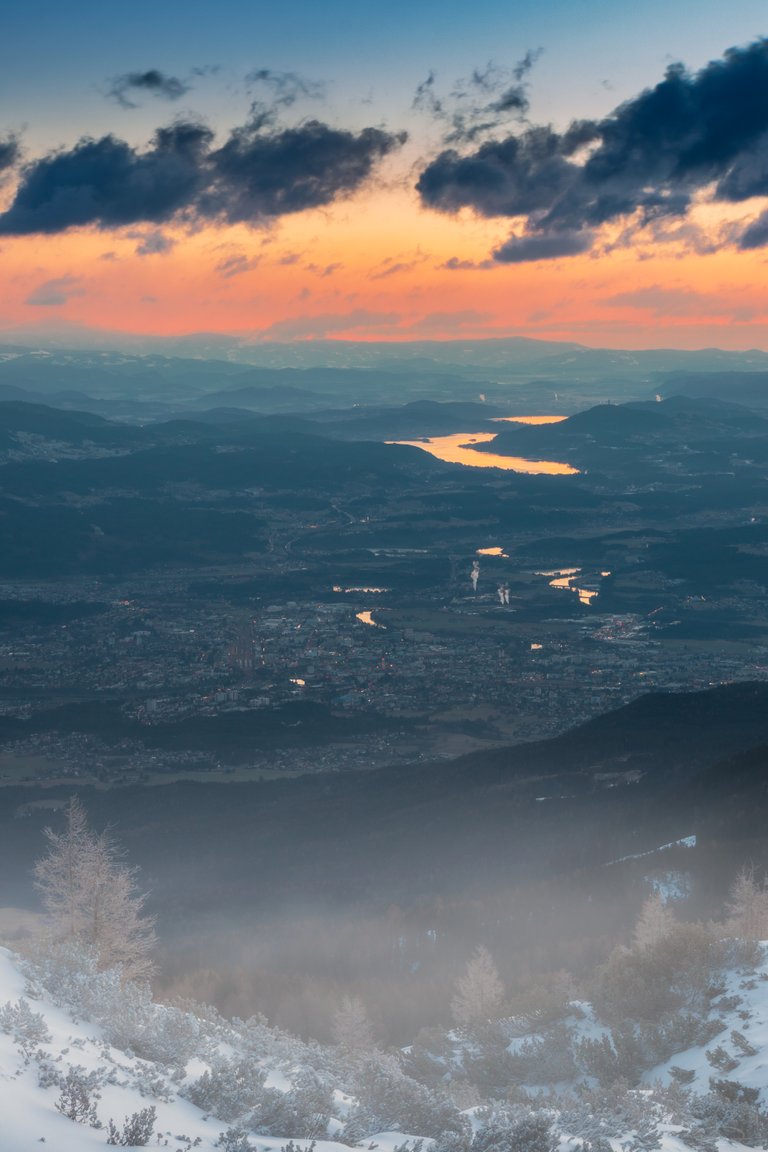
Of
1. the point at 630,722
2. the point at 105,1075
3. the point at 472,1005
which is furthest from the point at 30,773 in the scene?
the point at 105,1075

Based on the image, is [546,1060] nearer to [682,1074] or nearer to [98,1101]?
[682,1074]

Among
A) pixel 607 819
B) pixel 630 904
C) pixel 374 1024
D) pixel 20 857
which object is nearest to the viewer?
pixel 374 1024

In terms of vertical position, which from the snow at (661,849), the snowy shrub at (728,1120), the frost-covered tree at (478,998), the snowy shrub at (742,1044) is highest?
the snowy shrub at (728,1120)

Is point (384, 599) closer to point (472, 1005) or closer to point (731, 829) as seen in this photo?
point (731, 829)

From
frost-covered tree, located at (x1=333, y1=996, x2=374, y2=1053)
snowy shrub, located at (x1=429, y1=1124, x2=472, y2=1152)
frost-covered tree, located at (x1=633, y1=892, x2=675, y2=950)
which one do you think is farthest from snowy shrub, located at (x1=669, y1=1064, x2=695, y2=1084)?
frost-covered tree, located at (x1=333, y1=996, x2=374, y2=1053)

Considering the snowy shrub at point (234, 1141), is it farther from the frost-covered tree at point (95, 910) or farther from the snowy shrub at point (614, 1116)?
the frost-covered tree at point (95, 910)

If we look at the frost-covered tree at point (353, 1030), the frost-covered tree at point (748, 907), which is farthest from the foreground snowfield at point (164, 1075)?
the frost-covered tree at point (748, 907)

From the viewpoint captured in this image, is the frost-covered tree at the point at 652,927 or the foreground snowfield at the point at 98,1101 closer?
the foreground snowfield at the point at 98,1101
